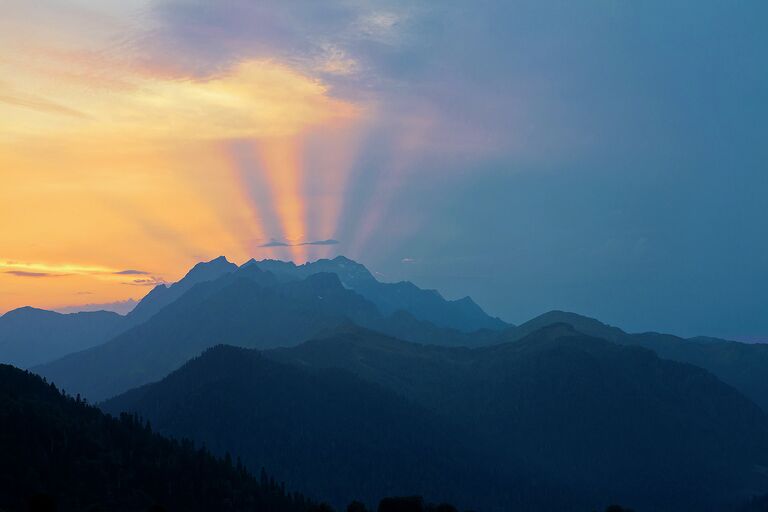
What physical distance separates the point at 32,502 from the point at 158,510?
33786mm

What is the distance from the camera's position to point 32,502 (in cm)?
18500

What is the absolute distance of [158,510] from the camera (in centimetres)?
17462
